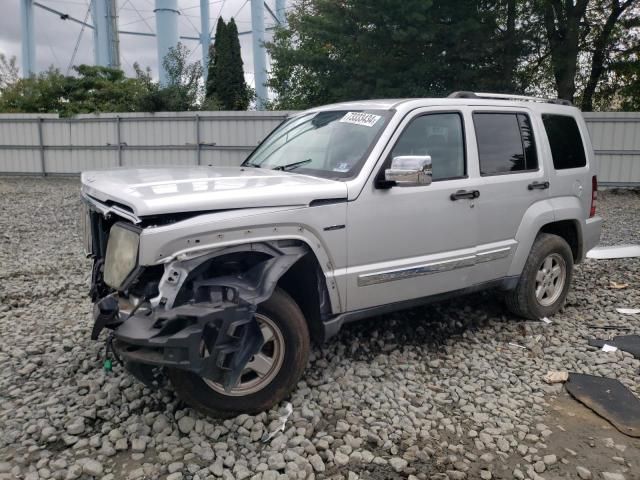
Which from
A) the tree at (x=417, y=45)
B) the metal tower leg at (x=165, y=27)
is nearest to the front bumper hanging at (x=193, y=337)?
the tree at (x=417, y=45)

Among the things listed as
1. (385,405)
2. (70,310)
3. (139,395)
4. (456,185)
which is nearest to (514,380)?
(385,405)

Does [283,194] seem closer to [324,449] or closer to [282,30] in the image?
[324,449]

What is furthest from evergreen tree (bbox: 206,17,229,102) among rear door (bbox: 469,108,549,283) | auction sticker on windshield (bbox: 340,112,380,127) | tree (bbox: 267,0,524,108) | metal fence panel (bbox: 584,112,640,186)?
auction sticker on windshield (bbox: 340,112,380,127)

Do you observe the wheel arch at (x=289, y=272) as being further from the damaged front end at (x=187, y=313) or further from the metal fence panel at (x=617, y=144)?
the metal fence panel at (x=617, y=144)

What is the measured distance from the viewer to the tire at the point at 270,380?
3.17 m

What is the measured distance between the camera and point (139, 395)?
357 centimetres

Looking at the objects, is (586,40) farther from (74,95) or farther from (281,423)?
(281,423)

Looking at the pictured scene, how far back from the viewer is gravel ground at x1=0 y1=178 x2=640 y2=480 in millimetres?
2977

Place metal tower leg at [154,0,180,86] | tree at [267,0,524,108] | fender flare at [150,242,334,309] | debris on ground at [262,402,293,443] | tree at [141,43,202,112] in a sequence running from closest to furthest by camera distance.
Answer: fender flare at [150,242,334,309], debris on ground at [262,402,293,443], tree at [267,0,524,108], tree at [141,43,202,112], metal tower leg at [154,0,180,86]

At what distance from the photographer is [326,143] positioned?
4.21 m

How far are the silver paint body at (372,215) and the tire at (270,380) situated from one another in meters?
0.38

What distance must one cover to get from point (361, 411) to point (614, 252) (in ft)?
19.3

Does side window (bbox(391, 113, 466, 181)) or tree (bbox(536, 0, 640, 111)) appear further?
tree (bbox(536, 0, 640, 111))

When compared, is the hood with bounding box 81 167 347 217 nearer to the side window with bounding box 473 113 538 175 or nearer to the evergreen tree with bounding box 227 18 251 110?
the side window with bounding box 473 113 538 175
